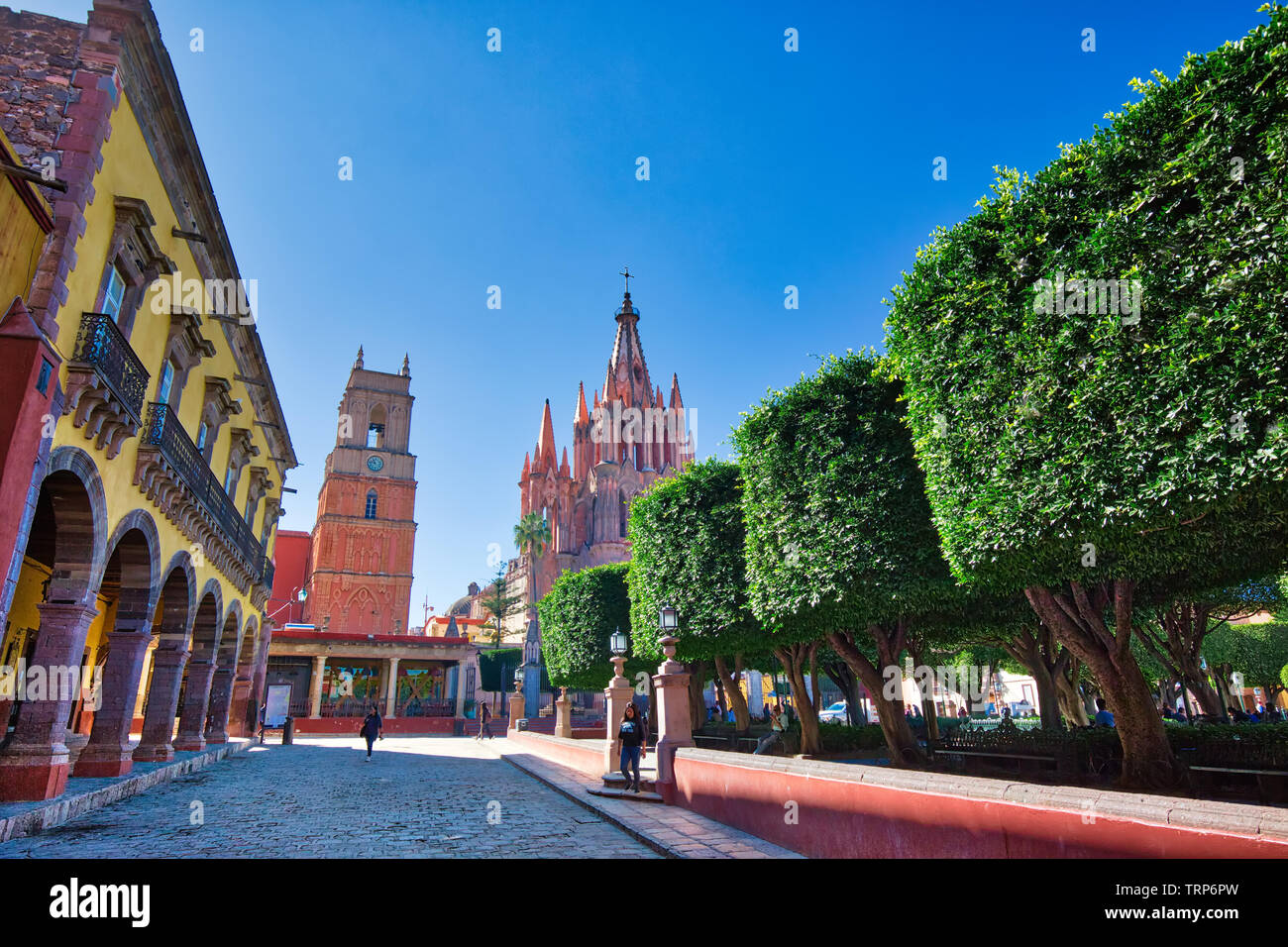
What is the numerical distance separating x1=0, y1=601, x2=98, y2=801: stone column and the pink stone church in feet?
181

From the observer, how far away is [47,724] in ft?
31.3

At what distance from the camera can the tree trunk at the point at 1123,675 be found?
11086 mm

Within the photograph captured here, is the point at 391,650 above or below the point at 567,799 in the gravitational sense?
above

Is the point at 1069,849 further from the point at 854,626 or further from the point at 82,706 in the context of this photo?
the point at 82,706

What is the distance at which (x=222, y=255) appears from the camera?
15.1 m

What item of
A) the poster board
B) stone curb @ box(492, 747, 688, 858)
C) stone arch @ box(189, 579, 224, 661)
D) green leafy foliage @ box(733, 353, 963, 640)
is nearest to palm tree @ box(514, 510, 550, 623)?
the poster board

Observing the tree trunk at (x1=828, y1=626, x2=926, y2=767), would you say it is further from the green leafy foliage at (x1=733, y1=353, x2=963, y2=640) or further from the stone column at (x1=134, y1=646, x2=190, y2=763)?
the stone column at (x1=134, y1=646, x2=190, y2=763)

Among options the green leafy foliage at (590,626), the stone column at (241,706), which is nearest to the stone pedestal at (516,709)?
the green leafy foliage at (590,626)

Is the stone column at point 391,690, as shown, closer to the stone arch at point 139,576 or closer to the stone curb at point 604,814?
the stone curb at point 604,814

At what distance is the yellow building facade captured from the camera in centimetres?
937

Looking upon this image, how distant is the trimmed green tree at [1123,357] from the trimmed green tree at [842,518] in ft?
6.56

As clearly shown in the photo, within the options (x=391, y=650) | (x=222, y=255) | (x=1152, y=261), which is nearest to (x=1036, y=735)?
(x=1152, y=261)

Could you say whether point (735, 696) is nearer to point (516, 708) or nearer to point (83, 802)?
point (516, 708)
